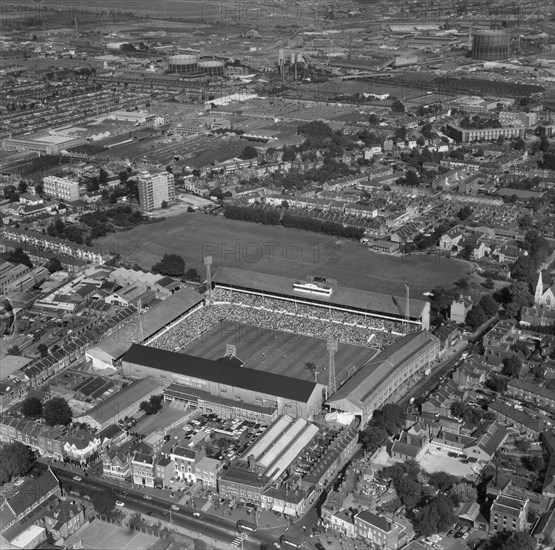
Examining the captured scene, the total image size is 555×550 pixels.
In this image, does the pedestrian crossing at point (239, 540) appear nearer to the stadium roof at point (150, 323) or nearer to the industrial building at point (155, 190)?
the stadium roof at point (150, 323)

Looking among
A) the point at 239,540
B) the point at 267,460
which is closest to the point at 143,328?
the point at 267,460

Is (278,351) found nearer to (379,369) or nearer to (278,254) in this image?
(379,369)

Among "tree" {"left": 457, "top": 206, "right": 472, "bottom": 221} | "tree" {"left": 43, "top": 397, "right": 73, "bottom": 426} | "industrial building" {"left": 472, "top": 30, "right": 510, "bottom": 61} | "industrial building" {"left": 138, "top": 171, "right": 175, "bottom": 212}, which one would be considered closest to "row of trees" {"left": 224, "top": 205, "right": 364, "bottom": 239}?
"industrial building" {"left": 138, "top": 171, "right": 175, "bottom": 212}

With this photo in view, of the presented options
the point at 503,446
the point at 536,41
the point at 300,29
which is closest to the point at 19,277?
the point at 503,446

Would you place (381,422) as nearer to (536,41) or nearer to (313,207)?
(313,207)

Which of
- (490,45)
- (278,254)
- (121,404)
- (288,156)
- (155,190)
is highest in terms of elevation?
(490,45)

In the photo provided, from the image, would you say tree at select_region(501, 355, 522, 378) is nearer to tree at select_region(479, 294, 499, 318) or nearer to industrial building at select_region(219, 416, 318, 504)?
tree at select_region(479, 294, 499, 318)
